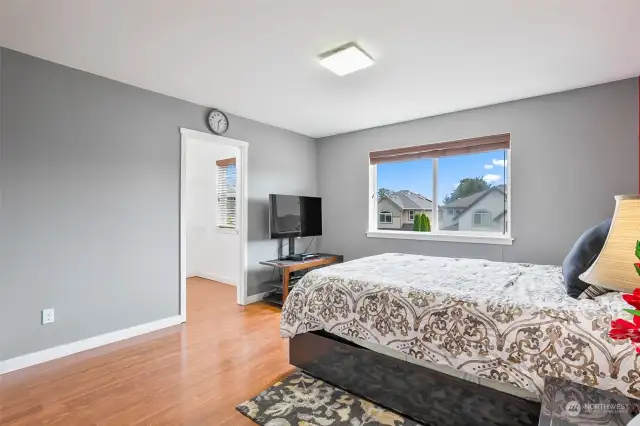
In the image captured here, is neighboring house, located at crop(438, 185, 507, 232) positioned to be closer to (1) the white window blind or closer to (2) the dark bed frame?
(2) the dark bed frame

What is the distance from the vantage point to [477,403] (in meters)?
1.63

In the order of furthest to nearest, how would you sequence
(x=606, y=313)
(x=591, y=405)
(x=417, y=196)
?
1. (x=417, y=196)
2. (x=606, y=313)
3. (x=591, y=405)

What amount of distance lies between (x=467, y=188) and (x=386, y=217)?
3.75 feet

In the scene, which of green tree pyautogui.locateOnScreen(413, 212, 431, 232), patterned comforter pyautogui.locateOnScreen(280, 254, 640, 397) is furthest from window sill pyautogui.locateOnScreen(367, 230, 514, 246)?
patterned comforter pyautogui.locateOnScreen(280, 254, 640, 397)

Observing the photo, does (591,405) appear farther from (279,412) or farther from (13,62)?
(13,62)

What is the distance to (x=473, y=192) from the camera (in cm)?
396

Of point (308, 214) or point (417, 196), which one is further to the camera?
point (308, 214)

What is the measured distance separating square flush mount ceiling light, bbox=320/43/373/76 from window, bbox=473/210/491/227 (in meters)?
2.29

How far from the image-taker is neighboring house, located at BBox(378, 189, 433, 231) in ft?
14.3

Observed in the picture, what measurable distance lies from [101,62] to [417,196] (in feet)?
12.0

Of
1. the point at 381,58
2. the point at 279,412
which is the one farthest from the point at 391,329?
the point at 381,58

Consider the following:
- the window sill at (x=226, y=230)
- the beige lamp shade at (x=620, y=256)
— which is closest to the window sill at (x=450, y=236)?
the beige lamp shade at (x=620, y=256)

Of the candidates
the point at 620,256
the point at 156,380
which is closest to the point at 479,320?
the point at 620,256

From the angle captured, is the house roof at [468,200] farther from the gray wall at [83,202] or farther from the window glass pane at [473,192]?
the gray wall at [83,202]
